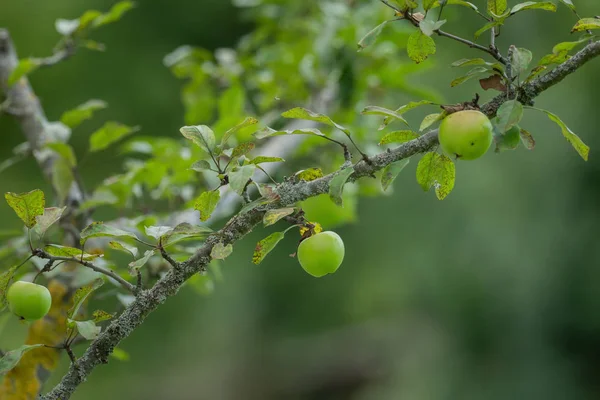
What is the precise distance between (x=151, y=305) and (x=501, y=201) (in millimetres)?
2262

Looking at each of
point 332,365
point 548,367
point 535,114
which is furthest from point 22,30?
point 548,367

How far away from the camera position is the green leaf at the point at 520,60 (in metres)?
0.48

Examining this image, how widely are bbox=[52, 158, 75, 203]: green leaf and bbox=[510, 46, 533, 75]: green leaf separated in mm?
585

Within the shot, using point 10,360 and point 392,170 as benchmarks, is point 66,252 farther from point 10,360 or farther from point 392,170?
point 392,170

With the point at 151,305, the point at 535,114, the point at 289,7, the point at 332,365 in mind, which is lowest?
the point at 332,365

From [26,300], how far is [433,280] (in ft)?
7.51

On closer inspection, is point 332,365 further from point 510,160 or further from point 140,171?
point 140,171

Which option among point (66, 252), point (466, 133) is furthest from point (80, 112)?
point (466, 133)

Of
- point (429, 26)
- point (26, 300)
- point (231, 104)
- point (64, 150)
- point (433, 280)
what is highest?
point (429, 26)

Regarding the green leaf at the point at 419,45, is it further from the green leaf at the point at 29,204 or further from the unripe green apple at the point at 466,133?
the green leaf at the point at 29,204

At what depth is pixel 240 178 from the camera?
0.46 m

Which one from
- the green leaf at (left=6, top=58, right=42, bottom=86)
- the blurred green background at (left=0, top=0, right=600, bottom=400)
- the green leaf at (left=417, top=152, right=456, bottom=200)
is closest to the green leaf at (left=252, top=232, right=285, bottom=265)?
the green leaf at (left=417, top=152, right=456, bottom=200)

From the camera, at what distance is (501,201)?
2559mm

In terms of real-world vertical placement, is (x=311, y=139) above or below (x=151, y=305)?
below
